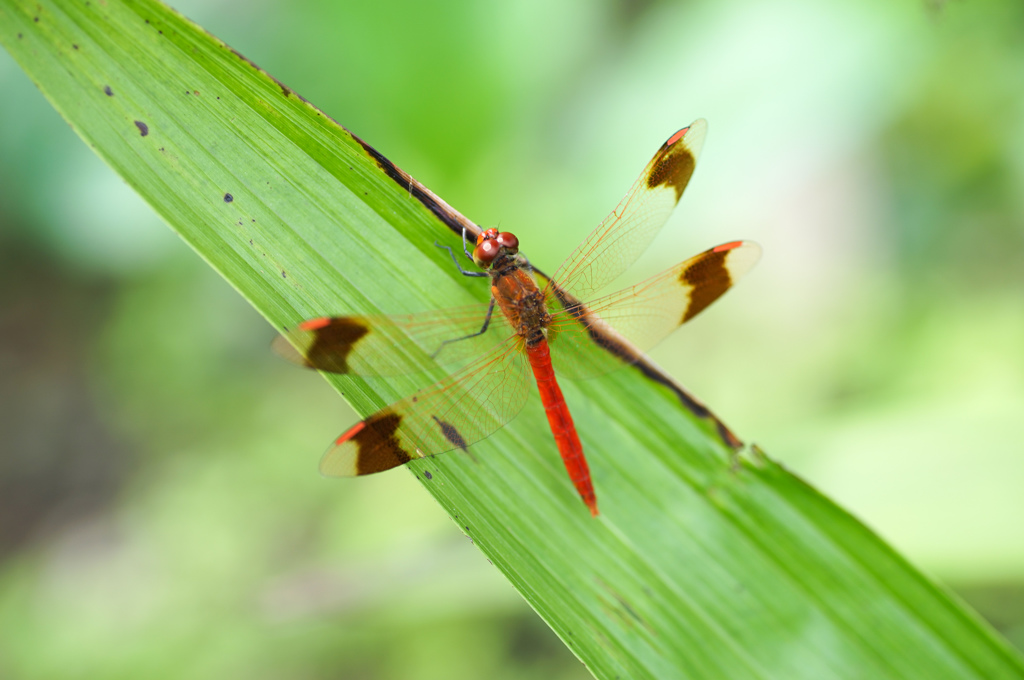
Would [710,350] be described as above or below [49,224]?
below

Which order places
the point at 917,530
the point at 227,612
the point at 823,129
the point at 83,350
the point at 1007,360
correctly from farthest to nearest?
the point at 83,350 → the point at 823,129 → the point at 227,612 → the point at 1007,360 → the point at 917,530

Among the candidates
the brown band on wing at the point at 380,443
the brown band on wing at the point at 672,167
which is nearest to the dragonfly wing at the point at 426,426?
the brown band on wing at the point at 380,443

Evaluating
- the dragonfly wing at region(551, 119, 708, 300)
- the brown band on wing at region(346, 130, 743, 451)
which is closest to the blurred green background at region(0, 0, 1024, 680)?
the dragonfly wing at region(551, 119, 708, 300)

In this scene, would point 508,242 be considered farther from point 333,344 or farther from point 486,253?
A: point 333,344

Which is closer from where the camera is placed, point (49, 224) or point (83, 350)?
point (49, 224)

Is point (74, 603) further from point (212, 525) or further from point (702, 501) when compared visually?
point (702, 501)

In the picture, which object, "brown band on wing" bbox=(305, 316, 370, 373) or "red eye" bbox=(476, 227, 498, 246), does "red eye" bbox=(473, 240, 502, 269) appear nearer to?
"red eye" bbox=(476, 227, 498, 246)

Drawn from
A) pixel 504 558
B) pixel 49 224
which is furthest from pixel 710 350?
pixel 49 224
